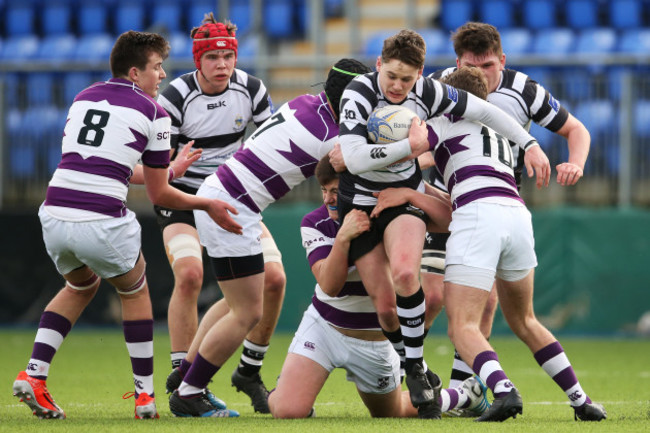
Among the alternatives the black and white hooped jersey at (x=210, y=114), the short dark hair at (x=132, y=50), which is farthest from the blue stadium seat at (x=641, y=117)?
the short dark hair at (x=132, y=50)

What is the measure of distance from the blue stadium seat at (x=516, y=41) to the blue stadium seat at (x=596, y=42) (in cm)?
70

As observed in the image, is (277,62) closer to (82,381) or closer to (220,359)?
(82,381)

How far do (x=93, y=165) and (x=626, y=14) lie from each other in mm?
11850

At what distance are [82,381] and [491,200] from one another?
3.91m

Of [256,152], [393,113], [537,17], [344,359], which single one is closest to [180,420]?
[344,359]

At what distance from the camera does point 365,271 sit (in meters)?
5.78

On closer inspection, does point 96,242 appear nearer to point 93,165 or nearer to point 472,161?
point 93,165

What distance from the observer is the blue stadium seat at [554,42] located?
49.0ft

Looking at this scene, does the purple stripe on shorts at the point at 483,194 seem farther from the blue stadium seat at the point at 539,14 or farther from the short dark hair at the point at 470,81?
the blue stadium seat at the point at 539,14

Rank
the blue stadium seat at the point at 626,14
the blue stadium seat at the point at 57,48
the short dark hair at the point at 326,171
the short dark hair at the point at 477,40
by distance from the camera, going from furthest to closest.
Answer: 1. the blue stadium seat at the point at 57,48
2. the blue stadium seat at the point at 626,14
3. the short dark hair at the point at 477,40
4. the short dark hair at the point at 326,171

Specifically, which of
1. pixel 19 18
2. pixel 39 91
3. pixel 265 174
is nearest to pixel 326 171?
pixel 265 174

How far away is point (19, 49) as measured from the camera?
16.7 meters

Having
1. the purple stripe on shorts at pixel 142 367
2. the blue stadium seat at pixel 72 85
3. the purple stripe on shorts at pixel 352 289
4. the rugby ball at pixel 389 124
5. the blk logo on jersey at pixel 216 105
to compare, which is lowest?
the purple stripe on shorts at pixel 142 367

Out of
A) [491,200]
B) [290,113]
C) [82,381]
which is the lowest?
[82,381]
